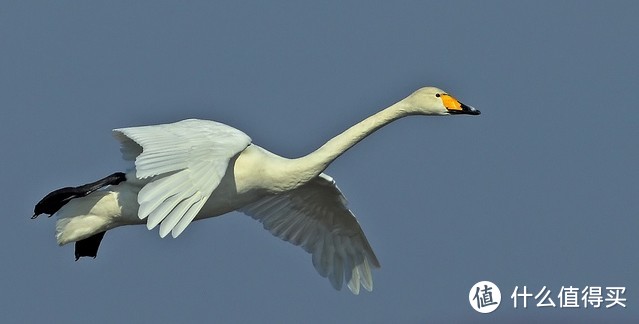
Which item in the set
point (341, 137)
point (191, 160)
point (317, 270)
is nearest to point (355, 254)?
point (317, 270)

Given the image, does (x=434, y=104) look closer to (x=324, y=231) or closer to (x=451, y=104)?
(x=451, y=104)

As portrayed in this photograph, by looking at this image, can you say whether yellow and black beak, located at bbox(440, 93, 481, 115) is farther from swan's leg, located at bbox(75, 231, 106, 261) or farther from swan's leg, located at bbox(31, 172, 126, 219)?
swan's leg, located at bbox(75, 231, 106, 261)

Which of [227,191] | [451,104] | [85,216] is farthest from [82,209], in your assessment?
[451,104]

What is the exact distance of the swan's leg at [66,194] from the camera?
2217 cm

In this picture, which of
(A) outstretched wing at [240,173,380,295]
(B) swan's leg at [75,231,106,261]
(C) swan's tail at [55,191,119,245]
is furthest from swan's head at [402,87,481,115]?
(B) swan's leg at [75,231,106,261]

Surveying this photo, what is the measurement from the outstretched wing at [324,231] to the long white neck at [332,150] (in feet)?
7.94

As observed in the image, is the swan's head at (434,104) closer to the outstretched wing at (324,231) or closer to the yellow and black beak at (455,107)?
the yellow and black beak at (455,107)

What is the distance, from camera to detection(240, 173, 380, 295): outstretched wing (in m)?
24.6

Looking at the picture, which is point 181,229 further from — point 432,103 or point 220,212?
point 432,103

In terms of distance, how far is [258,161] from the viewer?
2172 cm

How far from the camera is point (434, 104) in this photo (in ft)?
72.8

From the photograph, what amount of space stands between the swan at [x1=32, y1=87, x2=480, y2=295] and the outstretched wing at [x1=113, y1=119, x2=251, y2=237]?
0.01m

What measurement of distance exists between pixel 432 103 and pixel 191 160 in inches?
151

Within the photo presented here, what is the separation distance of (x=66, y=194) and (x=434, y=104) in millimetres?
4966
